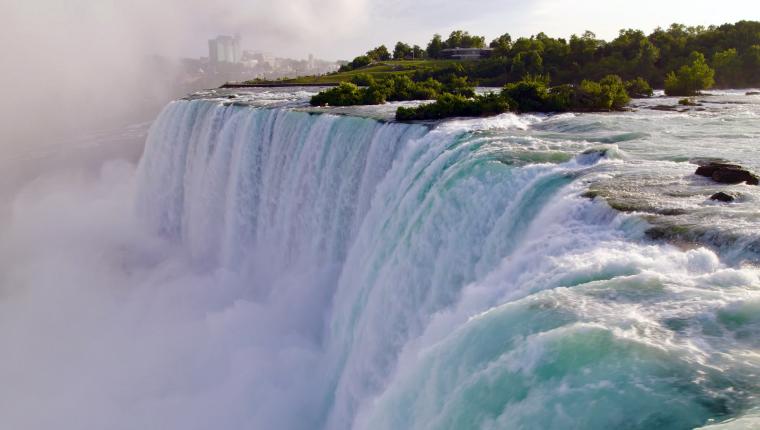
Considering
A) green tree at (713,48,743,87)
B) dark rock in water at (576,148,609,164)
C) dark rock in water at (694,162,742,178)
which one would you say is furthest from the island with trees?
dark rock in water at (694,162,742,178)

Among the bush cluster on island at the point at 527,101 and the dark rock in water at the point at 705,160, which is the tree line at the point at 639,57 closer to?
the bush cluster on island at the point at 527,101

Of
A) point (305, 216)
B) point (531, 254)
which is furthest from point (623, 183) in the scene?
point (305, 216)

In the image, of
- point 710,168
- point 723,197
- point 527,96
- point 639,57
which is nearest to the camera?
point 723,197

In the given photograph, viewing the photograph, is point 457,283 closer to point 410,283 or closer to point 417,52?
point 410,283

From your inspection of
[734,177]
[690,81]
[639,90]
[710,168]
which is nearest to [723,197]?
[734,177]

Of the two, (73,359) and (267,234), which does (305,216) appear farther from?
(73,359)

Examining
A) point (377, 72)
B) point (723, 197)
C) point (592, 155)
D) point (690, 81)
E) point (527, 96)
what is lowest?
point (723, 197)
